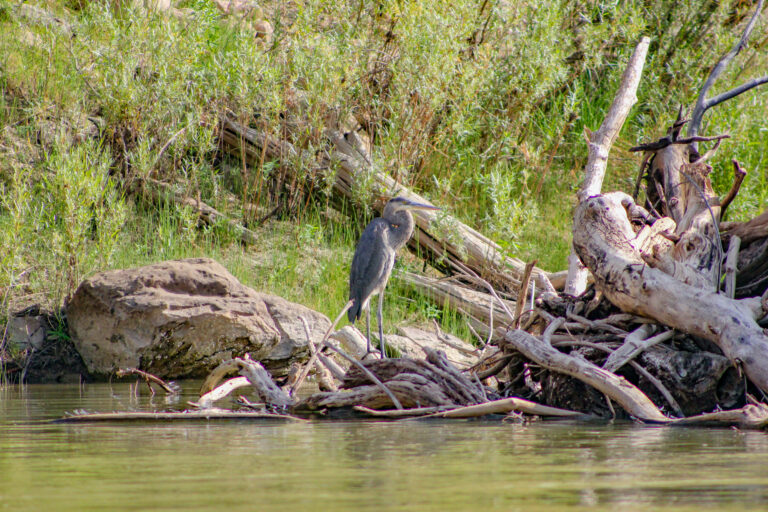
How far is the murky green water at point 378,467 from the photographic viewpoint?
7.65 feet

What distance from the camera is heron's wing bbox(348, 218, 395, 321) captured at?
272 inches

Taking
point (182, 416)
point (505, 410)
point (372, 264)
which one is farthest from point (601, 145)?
point (182, 416)

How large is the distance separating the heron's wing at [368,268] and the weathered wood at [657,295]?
2.11 meters

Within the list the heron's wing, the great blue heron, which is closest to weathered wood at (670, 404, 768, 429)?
the great blue heron

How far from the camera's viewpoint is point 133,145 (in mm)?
10039

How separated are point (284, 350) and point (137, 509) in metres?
5.57

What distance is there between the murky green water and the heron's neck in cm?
301

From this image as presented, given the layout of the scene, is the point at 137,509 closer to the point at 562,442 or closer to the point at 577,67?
the point at 562,442

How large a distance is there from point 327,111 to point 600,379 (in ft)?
21.9

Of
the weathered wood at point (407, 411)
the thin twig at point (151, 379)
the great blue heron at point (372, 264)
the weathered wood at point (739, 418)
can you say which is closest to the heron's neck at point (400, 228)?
the great blue heron at point (372, 264)

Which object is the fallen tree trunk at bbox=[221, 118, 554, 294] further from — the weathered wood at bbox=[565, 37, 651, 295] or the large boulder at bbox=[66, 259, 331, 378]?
the large boulder at bbox=[66, 259, 331, 378]

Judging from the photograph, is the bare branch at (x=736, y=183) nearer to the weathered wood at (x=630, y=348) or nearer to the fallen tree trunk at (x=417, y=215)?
the weathered wood at (x=630, y=348)

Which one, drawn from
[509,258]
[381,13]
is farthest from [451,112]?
[509,258]

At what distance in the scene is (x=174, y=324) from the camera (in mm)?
7406
